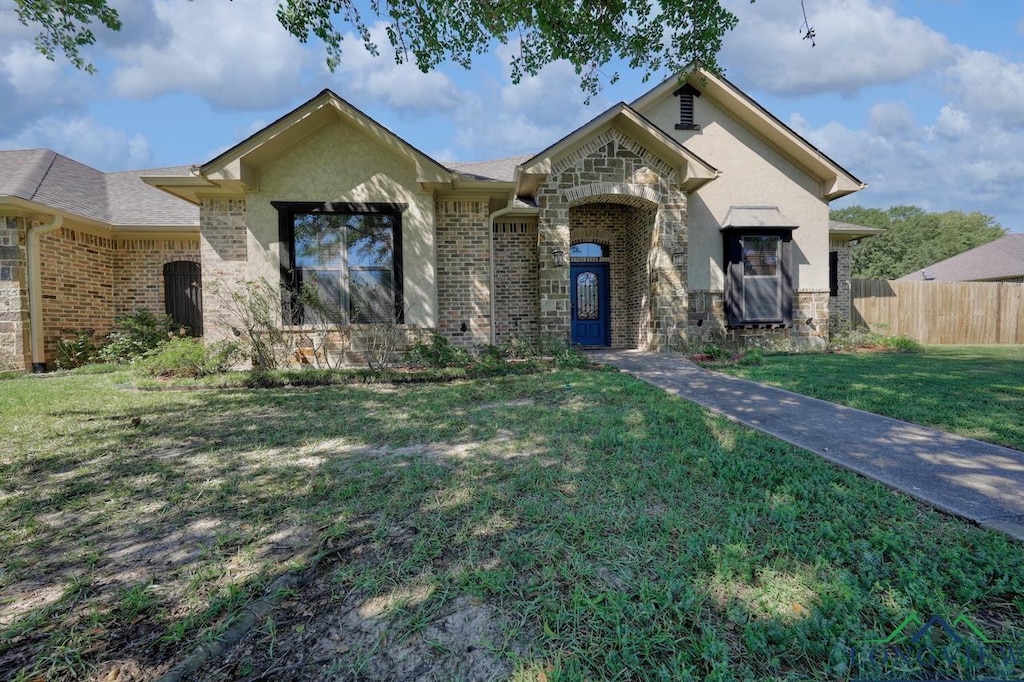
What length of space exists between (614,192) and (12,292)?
39.8 ft

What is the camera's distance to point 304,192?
28.2 feet

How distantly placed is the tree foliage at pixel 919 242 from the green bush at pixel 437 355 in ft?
157

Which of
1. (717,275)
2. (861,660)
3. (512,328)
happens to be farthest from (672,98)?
(861,660)

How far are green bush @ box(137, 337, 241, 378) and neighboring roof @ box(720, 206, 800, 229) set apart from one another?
11234 millimetres

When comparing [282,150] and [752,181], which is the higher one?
[752,181]

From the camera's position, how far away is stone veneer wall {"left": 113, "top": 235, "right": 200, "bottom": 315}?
11109mm

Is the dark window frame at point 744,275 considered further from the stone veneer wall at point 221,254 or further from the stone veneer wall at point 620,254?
the stone veneer wall at point 221,254

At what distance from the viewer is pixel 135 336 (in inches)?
404

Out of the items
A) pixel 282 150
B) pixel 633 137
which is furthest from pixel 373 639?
pixel 633 137

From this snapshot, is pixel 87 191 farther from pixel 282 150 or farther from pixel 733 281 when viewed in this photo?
pixel 733 281

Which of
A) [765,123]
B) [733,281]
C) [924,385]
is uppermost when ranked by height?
[765,123]

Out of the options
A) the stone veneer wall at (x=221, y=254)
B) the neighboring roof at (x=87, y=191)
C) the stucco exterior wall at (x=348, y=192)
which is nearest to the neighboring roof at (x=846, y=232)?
the stucco exterior wall at (x=348, y=192)

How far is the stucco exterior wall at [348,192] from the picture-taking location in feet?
28.0

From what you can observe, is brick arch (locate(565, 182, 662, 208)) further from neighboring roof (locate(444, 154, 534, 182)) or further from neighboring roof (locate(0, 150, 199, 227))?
neighboring roof (locate(0, 150, 199, 227))
